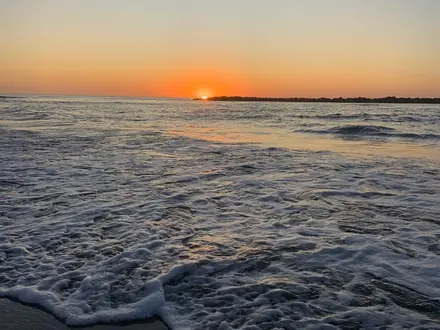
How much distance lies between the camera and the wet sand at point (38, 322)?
11.2 ft

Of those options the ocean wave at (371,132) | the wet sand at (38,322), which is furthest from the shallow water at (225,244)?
the ocean wave at (371,132)

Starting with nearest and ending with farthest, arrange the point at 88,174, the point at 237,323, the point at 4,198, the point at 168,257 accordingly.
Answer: the point at 237,323 < the point at 168,257 < the point at 4,198 < the point at 88,174

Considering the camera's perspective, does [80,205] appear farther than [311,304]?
Yes

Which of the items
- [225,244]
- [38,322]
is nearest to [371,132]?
[225,244]

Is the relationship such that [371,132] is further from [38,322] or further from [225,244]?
[38,322]

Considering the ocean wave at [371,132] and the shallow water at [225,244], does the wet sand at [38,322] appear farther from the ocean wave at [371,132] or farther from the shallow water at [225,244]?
the ocean wave at [371,132]

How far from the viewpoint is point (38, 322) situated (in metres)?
3.48

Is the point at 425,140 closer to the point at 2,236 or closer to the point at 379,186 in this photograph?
the point at 379,186

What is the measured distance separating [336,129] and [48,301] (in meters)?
22.9

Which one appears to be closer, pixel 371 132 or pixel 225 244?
pixel 225 244

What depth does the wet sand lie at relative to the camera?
3.40m

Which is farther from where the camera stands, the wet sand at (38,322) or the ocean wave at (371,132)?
Result: the ocean wave at (371,132)

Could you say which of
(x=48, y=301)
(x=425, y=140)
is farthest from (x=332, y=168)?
(x=425, y=140)

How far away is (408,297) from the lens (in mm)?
3871
